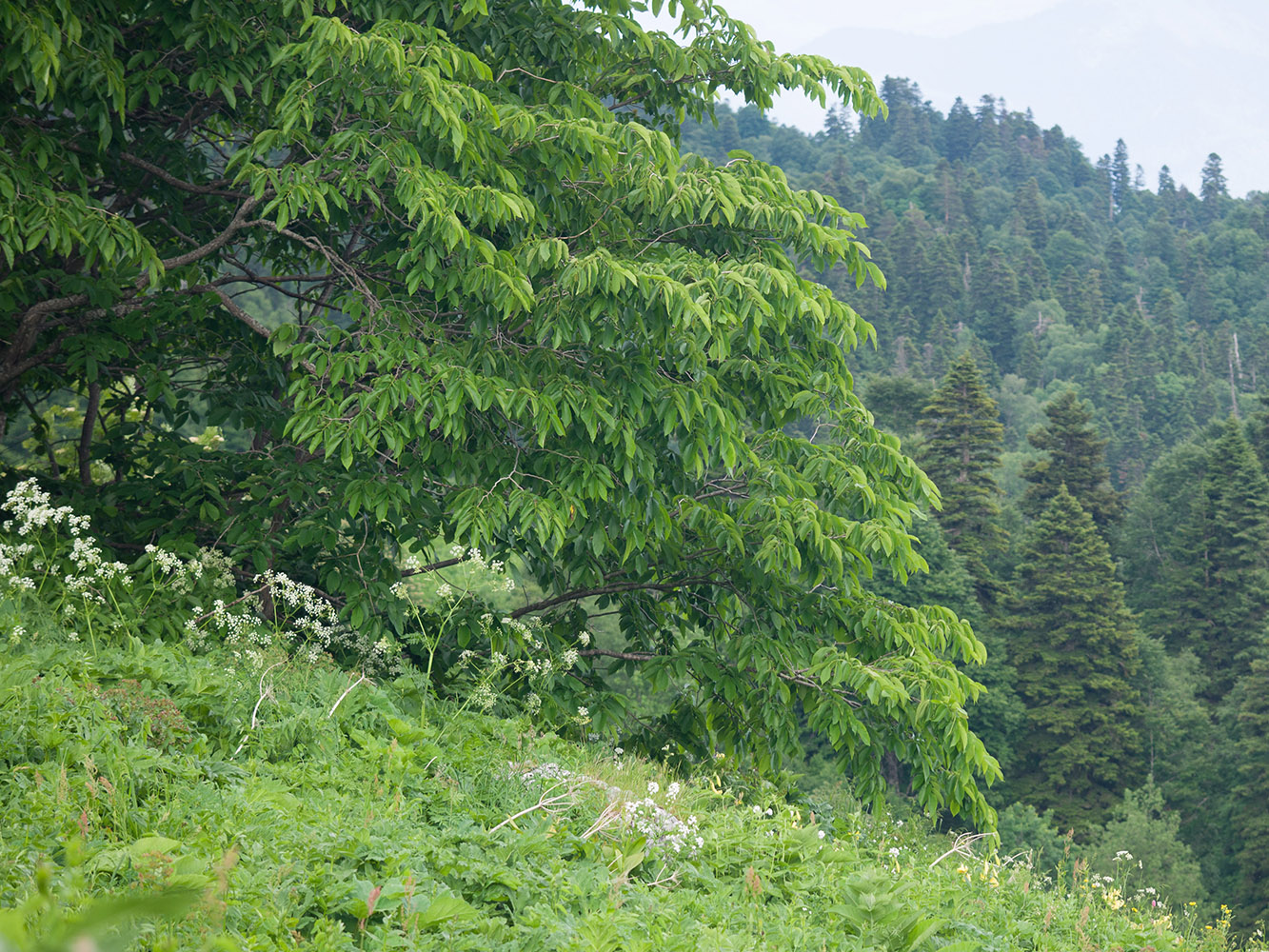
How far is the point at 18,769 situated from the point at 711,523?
4.82 meters

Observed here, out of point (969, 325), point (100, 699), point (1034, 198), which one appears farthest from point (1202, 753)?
point (1034, 198)

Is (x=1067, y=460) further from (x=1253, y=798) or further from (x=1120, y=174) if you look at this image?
(x=1120, y=174)

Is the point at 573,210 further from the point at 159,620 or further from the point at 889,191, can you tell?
the point at 889,191

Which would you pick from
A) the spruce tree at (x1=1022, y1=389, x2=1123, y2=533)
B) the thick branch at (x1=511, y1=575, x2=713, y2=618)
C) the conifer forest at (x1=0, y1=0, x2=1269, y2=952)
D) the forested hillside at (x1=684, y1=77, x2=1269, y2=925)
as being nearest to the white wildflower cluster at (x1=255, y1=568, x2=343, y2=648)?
the conifer forest at (x1=0, y1=0, x2=1269, y2=952)

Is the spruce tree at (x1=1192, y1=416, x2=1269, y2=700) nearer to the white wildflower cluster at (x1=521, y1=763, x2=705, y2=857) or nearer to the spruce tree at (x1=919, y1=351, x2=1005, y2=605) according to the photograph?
the spruce tree at (x1=919, y1=351, x2=1005, y2=605)

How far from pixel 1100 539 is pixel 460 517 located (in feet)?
149

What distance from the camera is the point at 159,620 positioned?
5848 millimetres

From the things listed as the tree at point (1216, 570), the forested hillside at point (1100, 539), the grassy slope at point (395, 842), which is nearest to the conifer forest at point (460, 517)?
the grassy slope at point (395, 842)

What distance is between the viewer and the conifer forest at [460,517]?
3.83 metres

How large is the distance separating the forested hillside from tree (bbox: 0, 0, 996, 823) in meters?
2.71

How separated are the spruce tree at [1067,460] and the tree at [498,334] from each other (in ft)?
152

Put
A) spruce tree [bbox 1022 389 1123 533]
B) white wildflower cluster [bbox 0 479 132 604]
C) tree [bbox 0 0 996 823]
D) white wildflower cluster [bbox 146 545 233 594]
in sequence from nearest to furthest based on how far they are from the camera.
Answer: white wildflower cluster [bbox 0 479 132 604] → white wildflower cluster [bbox 146 545 233 594] → tree [bbox 0 0 996 823] → spruce tree [bbox 1022 389 1123 533]

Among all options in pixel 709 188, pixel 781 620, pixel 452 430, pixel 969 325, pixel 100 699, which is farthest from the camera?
pixel 969 325

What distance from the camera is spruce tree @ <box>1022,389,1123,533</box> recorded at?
50.5m
